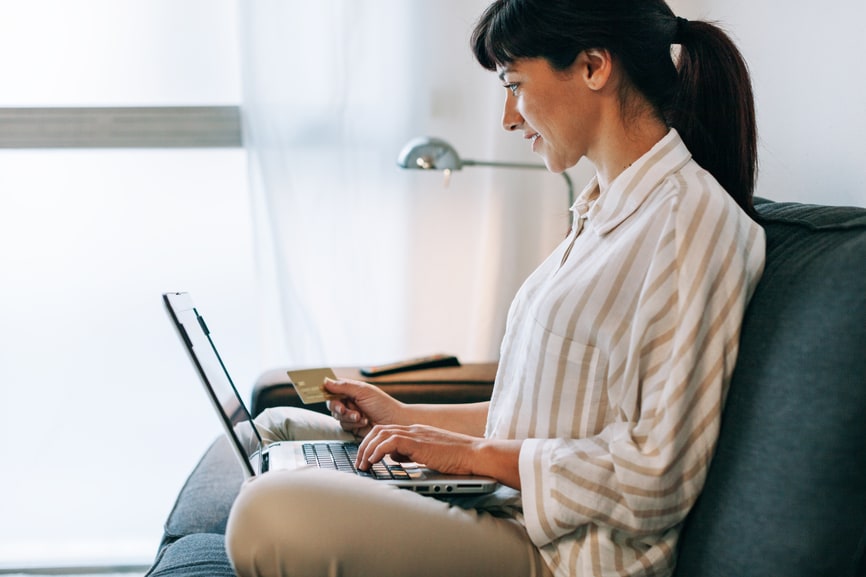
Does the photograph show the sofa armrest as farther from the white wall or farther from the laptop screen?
the white wall

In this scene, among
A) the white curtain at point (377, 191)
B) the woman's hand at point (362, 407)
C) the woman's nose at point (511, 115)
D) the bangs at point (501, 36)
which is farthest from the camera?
the white curtain at point (377, 191)

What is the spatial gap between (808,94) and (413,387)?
929 millimetres

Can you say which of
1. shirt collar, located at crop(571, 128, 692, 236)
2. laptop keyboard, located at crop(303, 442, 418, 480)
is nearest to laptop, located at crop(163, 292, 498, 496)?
laptop keyboard, located at crop(303, 442, 418, 480)

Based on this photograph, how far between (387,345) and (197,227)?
2.08ft

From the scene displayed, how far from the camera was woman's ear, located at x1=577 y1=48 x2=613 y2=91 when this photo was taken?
118 centimetres

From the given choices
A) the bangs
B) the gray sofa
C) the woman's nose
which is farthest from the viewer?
the woman's nose

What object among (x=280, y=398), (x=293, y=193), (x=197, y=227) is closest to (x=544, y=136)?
(x=280, y=398)

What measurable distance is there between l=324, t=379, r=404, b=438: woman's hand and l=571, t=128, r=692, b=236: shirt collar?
473 millimetres

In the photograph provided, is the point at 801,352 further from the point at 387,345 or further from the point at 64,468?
the point at 64,468

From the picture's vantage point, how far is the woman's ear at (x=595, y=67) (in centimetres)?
118

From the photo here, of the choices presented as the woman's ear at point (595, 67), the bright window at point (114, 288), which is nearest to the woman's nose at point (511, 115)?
the woman's ear at point (595, 67)

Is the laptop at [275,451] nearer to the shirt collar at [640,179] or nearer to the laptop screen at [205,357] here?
the laptop screen at [205,357]

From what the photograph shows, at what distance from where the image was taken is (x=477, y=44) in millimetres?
1312

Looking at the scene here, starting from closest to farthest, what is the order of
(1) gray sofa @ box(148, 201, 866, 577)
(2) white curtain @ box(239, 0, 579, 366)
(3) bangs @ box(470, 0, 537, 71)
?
(1) gray sofa @ box(148, 201, 866, 577) → (3) bangs @ box(470, 0, 537, 71) → (2) white curtain @ box(239, 0, 579, 366)
